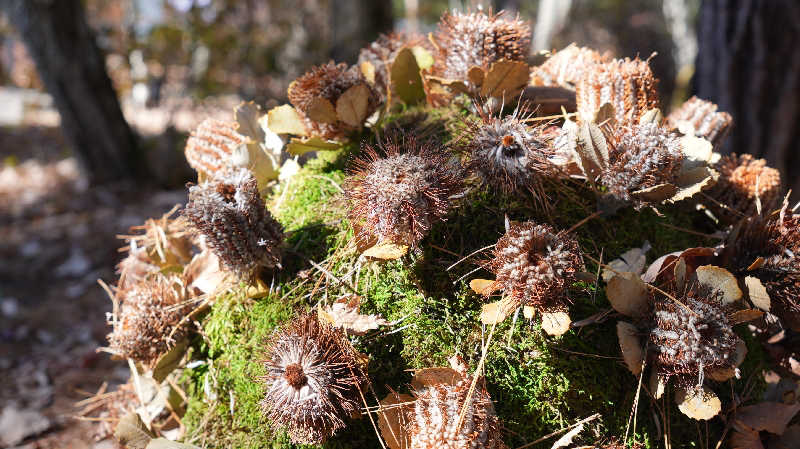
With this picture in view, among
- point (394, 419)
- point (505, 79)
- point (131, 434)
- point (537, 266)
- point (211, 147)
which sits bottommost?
point (131, 434)

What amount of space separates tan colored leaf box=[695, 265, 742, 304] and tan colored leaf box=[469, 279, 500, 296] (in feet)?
1.27

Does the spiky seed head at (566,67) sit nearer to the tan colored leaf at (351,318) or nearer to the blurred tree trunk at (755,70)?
the tan colored leaf at (351,318)

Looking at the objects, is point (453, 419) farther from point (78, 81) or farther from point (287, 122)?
point (78, 81)

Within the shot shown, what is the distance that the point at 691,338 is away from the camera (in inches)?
35.2

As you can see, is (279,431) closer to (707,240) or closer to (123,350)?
(123,350)

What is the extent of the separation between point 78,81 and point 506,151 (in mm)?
4052

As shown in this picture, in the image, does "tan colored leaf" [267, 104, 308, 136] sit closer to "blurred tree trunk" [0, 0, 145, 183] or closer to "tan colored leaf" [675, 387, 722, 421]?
"tan colored leaf" [675, 387, 722, 421]

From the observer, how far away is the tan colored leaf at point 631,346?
3.07 feet

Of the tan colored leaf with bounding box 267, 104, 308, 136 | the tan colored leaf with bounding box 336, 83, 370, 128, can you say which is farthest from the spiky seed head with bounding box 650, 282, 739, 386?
the tan colored leaf with bounding box 267, 104, 308, 136

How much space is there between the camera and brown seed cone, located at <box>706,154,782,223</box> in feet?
3.97

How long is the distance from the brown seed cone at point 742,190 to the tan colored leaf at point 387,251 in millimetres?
776

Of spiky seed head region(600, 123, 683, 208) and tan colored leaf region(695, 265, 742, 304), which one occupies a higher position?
spiky seed head region(600, 123, 683, 208)

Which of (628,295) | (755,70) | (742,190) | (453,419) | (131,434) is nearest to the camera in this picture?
(453,419)

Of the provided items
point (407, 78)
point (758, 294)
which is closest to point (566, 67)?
point (407, 78)
